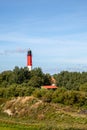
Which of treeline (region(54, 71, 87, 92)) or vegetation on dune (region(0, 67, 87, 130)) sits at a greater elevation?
treeline (region(54, 71, 87, 92))

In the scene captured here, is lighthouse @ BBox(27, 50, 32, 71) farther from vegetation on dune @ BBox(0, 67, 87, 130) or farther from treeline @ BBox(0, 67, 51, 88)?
vegetation on dune @ BBox(0, 67, 87, 130)

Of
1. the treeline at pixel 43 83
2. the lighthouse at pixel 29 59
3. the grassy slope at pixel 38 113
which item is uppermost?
the lighthouse at pixel 29 59

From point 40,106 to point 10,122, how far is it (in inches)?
413

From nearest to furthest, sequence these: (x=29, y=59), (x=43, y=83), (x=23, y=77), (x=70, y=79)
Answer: (x=23, y=77)
(x=43, y=83)
(x=29, y=59)
(x=70, y=79)

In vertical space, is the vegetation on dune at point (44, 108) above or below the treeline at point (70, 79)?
below

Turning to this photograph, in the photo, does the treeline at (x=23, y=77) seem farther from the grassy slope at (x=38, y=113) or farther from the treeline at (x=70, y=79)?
the grassy slope at (x=38, y=113)

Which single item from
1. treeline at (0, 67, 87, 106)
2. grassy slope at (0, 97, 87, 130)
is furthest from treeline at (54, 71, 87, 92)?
grassy slope at (0, 97, 87, 130)

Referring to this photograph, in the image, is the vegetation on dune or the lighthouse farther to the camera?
the lighthouse

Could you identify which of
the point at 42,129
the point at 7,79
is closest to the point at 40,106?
the point at 42,129

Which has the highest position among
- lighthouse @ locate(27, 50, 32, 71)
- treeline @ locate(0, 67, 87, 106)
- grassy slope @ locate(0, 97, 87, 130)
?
lighthouse @ locate(27, 50, 32, 71)

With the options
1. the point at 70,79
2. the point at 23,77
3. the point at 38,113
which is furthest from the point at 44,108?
the point at 70,79

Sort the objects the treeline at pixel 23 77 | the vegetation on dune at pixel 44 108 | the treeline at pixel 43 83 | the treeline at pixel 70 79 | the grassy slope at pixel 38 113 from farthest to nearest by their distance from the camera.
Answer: the treeline at pixel 70 79, the treeline at pixel 23 77, the treeline at pixel 43 83, the grassy slope at pixel 38 113, the vegetation on dune at pixel 44 108

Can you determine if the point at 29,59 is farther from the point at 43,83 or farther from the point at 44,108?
the point at 44,108

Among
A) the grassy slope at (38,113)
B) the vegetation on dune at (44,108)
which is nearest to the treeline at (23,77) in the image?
the vegetation on dune at (44,108)
